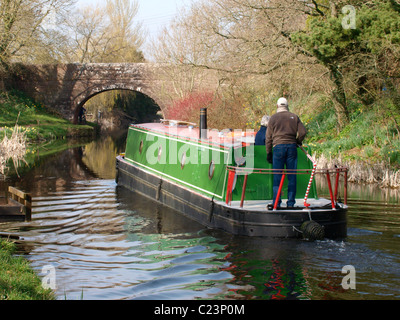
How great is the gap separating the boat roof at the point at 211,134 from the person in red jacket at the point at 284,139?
0.87 m

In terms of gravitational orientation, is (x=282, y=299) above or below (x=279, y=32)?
below

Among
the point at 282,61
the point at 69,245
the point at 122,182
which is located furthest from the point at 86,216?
the point at 282,61

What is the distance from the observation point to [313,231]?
8.22m

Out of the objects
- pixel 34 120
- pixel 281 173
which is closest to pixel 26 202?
pixel 281 173

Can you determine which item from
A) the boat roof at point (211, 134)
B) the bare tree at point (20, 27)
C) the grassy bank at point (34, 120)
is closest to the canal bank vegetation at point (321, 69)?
the boat roof at point (211, 134)

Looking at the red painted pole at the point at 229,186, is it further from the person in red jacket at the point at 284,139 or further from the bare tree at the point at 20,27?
the bare tree at the point at 20,27

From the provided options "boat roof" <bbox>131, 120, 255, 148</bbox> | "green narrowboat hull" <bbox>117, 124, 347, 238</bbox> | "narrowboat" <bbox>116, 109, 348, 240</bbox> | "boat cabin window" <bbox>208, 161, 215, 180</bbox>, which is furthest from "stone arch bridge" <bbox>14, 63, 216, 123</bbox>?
"boat cabin window" <bbox>208, 161, 215, 180</bbox>

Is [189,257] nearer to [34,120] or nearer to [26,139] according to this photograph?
[26,139]

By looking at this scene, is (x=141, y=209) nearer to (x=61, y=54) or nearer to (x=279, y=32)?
(x=279, y=32)

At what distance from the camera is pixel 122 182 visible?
1488cm

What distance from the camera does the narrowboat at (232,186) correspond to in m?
8.53

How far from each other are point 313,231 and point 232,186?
5.21 feet

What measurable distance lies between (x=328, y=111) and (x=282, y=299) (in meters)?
16.0
